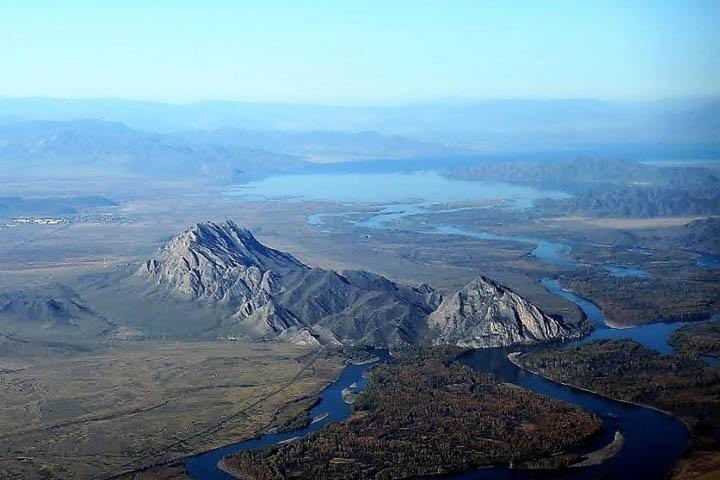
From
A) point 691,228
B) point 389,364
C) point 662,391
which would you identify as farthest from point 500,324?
point 691,228

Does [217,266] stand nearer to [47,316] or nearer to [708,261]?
[47,316]

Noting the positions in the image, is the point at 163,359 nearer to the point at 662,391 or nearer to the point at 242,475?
the point at 242,475

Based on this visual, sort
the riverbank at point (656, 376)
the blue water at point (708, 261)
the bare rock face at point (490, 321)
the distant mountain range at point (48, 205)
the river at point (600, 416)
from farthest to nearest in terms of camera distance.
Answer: the distant mountain range at point (48, 205) → the blue water at point (708, 261) → the bare rock face at point (490, 321) → the riverbank at point (656, 376) → the river at point (600, 416)

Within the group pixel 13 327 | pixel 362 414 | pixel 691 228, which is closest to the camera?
pixel 362 414

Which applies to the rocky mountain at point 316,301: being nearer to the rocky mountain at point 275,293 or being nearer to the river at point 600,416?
the rocky mountain at point 275,293

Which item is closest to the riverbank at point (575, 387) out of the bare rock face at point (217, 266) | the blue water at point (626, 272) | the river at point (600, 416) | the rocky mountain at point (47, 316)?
the river at point (600, 416)

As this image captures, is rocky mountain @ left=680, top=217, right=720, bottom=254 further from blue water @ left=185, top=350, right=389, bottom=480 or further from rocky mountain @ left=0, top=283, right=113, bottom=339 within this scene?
rocky mountain @ left=0, top=283, right=113, bottom=339
